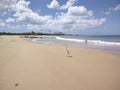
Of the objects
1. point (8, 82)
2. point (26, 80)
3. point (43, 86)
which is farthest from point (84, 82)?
point (8, 82)

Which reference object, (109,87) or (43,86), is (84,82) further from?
(43,86)

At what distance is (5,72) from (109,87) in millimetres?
3973

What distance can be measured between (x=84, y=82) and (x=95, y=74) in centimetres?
101

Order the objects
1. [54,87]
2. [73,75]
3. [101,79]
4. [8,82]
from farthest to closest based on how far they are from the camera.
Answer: [73,75] → [101,79] → [8,82] → [54,87]

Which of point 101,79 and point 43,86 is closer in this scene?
point 43,86

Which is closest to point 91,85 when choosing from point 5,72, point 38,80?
point 38,80

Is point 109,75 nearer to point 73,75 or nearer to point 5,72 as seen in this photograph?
point 73,75

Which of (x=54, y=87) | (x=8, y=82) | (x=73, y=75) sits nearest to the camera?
(x=54, y=87)

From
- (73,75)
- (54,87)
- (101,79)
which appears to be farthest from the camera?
(73,75)

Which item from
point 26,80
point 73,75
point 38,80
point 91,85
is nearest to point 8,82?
point 26,80

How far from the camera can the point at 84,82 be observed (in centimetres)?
432

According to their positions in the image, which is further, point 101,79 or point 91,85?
point 101,79

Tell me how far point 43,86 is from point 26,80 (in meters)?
0.77

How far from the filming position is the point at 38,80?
4.45 meters
